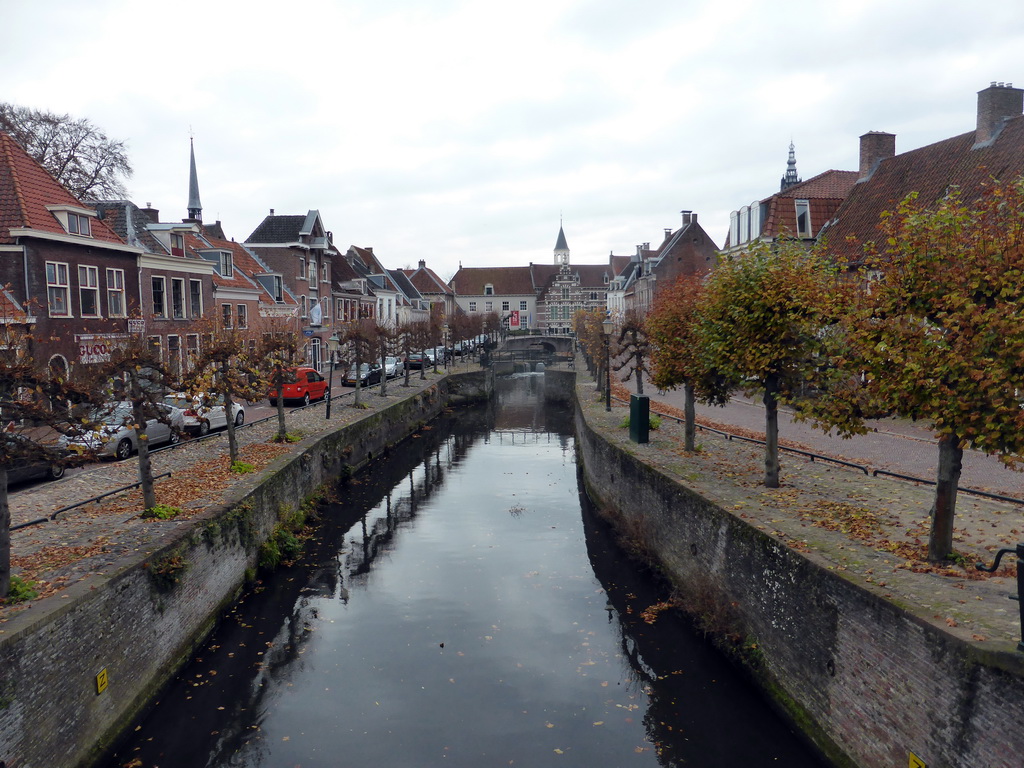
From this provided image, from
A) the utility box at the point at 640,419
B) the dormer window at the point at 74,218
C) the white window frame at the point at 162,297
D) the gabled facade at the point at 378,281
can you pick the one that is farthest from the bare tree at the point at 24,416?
the gabled facade at the point at 378,281

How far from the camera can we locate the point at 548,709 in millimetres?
10594

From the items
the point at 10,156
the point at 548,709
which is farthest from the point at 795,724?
the point at 10,156

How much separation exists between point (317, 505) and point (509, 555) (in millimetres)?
6354

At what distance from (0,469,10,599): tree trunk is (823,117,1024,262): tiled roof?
20.4 m

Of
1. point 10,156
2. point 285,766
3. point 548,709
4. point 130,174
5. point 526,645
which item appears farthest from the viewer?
point 130,174

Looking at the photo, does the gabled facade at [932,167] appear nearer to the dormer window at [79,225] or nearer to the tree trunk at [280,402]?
the tree trunk at [280,402]

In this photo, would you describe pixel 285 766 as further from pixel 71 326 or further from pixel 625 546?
pixel 71 326

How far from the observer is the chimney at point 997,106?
2305 cm

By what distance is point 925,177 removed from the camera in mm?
25266

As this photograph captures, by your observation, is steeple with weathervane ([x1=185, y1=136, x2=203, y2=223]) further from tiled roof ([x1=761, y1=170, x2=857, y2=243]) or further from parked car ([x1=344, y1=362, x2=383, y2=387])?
tiled roof ([x1=761, y1=170, x2=857, y2=243])

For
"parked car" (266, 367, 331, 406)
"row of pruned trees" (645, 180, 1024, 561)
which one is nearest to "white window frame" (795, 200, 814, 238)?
"row of pruned trees" (645, 180, 1024, 561)

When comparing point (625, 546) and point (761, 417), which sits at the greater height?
point (761, 417)

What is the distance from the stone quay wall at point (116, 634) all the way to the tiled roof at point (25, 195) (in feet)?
43.2

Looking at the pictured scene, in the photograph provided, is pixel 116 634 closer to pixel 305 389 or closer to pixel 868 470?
pixel 868 470
